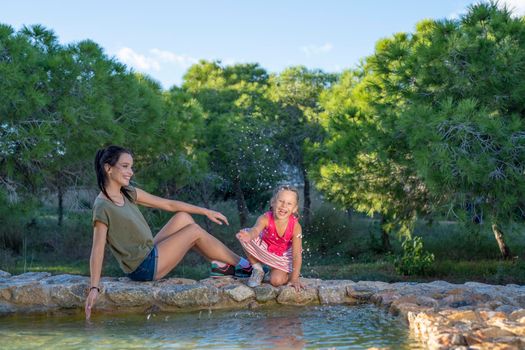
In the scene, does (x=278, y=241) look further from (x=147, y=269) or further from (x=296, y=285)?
(x=147, y=269)

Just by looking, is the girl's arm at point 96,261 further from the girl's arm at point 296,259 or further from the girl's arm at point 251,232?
the girl's arm at point 296,259

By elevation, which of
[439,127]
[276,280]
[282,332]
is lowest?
[282,332]

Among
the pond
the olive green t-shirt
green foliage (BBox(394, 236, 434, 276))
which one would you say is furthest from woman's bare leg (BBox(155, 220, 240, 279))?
green foliage (BBox(394, 236, 434, 276))

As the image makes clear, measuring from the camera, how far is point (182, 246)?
627 centimetres

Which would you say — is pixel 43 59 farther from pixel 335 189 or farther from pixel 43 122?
pixel 335 189

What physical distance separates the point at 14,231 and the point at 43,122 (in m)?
4.11

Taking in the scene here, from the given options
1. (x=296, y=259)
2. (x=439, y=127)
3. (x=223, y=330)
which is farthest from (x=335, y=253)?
(x=223, y=330)

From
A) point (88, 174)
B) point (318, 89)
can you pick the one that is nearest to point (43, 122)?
point (88, 174)

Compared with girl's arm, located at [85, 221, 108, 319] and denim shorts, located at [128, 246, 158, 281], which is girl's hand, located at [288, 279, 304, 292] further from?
girl's arm, located at [85, 221, 108, 319]

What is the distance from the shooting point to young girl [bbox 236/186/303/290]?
6176 millimetres

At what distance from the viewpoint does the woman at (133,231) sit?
5811mm

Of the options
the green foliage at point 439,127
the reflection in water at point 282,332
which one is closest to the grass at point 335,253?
the green foliage at point 439,127

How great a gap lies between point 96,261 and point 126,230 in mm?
490

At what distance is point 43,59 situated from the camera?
9.66m
